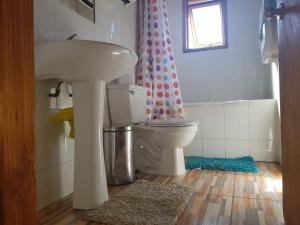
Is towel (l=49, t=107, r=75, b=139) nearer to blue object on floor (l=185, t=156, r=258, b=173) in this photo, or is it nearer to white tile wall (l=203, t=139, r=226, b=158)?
blue object on floor (l=185, t=156, r=258, b=173)

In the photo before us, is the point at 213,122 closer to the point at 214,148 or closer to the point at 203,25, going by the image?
the point at 214,148

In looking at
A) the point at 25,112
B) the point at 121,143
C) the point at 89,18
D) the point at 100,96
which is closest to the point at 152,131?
the point at 121,143

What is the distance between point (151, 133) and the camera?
2.01m

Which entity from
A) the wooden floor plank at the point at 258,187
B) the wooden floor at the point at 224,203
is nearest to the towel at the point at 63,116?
the wooden floor at the point at 224,203

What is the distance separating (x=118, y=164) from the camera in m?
1.68

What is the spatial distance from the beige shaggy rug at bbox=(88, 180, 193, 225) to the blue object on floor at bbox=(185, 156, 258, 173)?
1.93ft

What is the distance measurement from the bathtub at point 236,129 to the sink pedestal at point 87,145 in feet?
4.95

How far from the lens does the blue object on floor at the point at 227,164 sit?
2.01 meters

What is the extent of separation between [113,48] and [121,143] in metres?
0.76

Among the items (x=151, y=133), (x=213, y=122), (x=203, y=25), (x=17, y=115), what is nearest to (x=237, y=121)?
(x=213, y=122)

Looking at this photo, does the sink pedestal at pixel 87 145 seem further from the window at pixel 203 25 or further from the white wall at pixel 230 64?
the window at pixel 203 25

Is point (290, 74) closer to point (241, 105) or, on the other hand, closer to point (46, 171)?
point (46, 171)

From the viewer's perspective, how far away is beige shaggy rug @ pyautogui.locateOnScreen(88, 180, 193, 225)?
3.65ft

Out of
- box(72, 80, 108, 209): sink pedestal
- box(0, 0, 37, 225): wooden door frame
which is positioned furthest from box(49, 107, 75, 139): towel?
box(0, 0, 37, 225): wooden door frame
